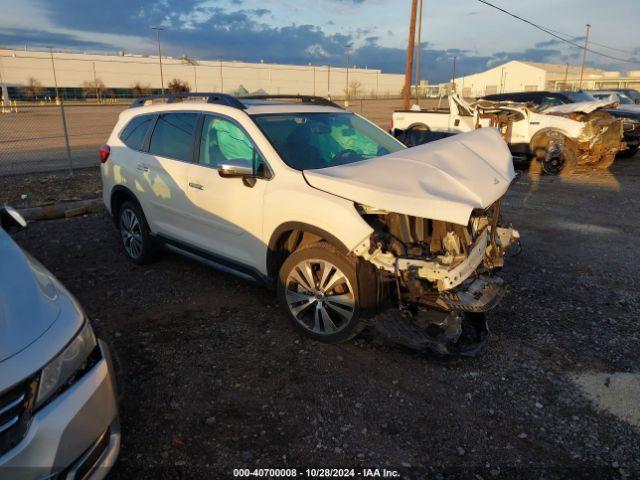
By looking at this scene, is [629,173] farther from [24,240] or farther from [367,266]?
[24,240]

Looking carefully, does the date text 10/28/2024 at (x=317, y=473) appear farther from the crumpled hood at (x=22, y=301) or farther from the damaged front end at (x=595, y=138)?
the damaged front end at (x=595, y=138)

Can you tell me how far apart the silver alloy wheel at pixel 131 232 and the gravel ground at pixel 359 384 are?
0.76 ft

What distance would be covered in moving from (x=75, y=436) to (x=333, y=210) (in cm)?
Answer: 203

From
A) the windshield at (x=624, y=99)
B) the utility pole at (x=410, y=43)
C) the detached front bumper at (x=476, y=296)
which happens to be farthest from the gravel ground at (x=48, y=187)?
the windshield at (x=624, y=99)

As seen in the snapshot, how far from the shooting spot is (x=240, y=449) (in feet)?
8.81

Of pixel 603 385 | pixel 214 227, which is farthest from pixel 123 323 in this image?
pixel 603 385

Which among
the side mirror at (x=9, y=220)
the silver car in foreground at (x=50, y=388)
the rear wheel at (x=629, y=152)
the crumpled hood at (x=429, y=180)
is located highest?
the crumpled hood at (x=429, y=180)

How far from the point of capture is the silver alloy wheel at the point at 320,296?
3.46 meters

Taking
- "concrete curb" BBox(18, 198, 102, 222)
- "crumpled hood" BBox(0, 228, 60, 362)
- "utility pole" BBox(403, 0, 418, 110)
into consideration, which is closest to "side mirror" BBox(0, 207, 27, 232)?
"crumpled hood" BBox(0, 228, 60, 362)

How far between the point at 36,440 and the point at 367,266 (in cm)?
214

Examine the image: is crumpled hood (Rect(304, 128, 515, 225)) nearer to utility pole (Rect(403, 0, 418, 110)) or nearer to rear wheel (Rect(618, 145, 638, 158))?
rear wheel (Rect(618, 145, 638, 158))

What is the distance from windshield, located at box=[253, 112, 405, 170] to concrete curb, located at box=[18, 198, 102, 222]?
4744 millimetres

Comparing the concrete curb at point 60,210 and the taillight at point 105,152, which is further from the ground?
the taillight at point 105,152

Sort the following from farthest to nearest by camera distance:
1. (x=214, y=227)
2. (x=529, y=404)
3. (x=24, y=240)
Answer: (x=24, y=240)
(x=214, y=227)
(x=529, y=404)
